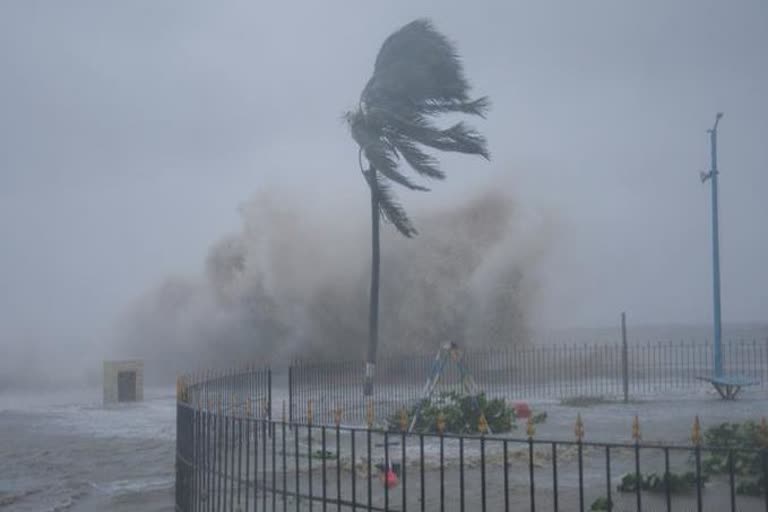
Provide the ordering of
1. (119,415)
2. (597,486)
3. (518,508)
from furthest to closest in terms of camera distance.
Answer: (119,415) < (597,486) < (518,508)

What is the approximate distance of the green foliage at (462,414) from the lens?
1534 cm

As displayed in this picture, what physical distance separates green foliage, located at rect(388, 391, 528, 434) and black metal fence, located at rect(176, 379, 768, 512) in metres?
1.31

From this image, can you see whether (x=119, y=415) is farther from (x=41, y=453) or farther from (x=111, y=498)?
(x=111, y=498)

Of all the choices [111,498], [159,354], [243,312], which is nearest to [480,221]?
[243,312]

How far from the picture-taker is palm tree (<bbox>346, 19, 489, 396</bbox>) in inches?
1022

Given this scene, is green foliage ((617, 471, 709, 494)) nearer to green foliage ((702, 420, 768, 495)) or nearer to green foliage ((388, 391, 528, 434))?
green foliage ((702, 420, 768, 495))

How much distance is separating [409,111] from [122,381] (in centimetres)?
1230

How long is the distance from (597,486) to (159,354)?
38930mm

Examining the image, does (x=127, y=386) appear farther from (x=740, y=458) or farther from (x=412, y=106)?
(x=740, y=458)

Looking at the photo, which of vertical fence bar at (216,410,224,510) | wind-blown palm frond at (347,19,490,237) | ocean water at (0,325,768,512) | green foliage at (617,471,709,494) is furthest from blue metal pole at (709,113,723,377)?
vertical fence bar at (216,410,224,510)

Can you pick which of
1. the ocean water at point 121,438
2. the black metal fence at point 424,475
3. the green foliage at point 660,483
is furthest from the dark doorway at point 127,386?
the green foliage at point 660,483

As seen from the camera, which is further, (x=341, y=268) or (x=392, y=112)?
(x=341, y=268)

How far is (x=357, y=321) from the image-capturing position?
129 ft

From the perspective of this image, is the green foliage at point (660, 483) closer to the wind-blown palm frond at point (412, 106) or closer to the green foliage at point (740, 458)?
the green foliage at point (740, 458)
